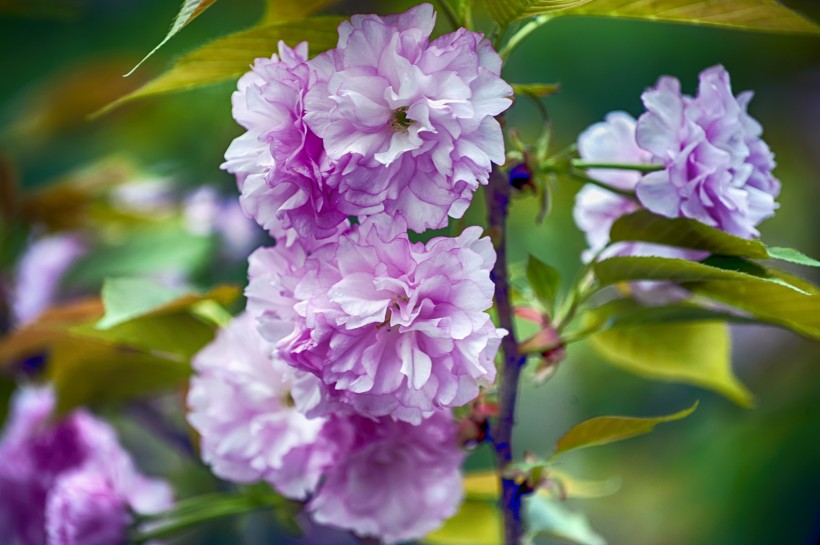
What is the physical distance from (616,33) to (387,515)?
3.89ft

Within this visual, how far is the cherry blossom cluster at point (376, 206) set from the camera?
374 millimetres

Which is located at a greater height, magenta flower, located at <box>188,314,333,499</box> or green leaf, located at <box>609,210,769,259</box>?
green leaf, located at <box>609,210,769,259</box>

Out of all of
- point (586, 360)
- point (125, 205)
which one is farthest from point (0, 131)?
point (586, 360)

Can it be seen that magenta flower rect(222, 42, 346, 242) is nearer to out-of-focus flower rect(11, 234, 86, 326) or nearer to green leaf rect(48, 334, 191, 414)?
green leaf rect(48, 334, 191, 414)

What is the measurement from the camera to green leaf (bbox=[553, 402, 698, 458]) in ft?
1.46

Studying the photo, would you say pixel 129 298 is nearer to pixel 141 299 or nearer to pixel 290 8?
pixel 141 299

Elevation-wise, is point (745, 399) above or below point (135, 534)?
above

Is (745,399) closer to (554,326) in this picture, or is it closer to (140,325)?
(554,326)

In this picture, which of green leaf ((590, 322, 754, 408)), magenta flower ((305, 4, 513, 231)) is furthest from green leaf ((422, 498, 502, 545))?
magenta flower ((305, 4, 513, 231))

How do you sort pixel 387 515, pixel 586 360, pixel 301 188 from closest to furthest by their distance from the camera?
pixel 301 188
pixel 387 515
pixel 586 360

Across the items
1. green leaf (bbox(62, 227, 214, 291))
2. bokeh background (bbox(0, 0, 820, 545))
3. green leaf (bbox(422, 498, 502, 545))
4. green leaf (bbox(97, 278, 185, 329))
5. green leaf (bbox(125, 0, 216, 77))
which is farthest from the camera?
bokeh background (bbox(0, 0, 820, 545))

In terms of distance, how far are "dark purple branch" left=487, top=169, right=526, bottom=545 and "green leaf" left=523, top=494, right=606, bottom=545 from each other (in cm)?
12

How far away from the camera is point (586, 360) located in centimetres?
144

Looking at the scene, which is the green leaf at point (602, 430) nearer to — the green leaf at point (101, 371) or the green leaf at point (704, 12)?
the green leaf at point (704, 12)
